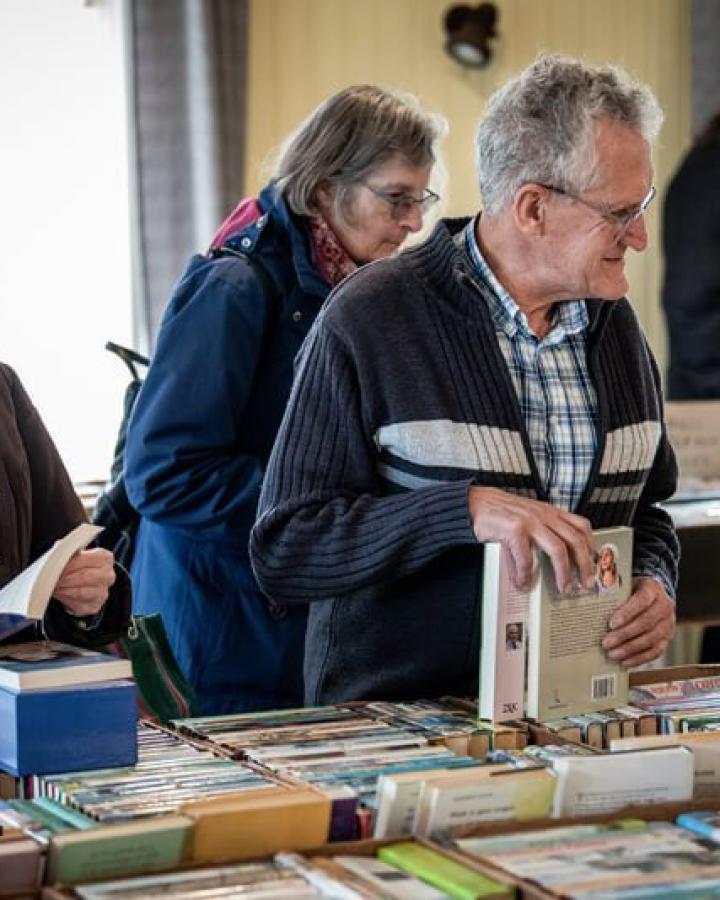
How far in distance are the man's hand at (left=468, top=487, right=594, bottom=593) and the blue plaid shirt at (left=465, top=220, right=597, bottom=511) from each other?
0.18m

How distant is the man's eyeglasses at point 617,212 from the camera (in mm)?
2270

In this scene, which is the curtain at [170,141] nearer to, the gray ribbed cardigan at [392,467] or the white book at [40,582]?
the gray ribbed cardigan at [392,467]

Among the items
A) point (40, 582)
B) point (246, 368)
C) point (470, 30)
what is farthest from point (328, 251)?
point (470, 30)

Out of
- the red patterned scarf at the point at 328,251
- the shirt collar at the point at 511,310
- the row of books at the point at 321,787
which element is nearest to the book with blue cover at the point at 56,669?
the row of books at the point at 321,787

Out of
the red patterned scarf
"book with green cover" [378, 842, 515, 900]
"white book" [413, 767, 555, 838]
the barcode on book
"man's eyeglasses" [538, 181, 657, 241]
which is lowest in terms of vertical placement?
the barcode on book

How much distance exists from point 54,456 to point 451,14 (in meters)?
3.68

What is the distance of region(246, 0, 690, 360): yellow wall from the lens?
17.8ft

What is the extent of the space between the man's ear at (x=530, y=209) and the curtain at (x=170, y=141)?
2.81 meters

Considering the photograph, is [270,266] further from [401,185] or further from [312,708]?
[312,708]

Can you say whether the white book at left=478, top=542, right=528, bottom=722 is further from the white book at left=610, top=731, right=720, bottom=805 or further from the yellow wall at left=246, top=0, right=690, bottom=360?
the yellow wall at left=246, top=0, right=690, bottom=360

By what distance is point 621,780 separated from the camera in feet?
5.65

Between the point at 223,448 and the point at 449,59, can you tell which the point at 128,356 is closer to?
the point at 223,448

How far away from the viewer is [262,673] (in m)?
2.87

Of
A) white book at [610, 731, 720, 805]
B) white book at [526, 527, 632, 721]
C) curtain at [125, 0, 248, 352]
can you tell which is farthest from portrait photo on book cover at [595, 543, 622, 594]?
curtain at [125, 0, 248, 352]
